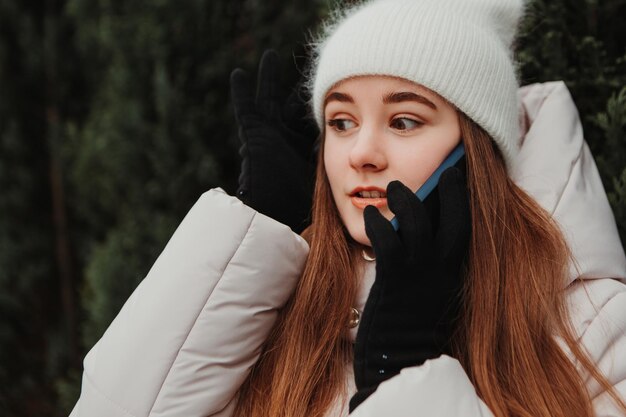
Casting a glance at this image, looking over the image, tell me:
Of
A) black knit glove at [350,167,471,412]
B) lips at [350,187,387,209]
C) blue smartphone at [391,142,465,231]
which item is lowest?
black knit glove at [350,167,471,412]

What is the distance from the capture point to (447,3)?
186 centimetres

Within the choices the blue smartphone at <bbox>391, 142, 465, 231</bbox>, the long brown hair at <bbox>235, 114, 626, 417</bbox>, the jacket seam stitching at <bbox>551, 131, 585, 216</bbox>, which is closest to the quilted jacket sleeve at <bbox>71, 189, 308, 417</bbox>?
the long brown hair at <bbox>235, 114, 626, 417</bbox>

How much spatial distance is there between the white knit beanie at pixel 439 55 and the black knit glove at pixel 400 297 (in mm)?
311

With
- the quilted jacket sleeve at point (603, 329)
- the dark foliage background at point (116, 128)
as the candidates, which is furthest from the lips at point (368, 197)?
the dark foliage background at point (116, 128)

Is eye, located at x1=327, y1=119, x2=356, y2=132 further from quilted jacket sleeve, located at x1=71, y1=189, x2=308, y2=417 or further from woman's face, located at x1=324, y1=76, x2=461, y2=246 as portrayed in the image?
quilted jacket sleeve, located at x1=71, y1=189, x2=308, y2=417

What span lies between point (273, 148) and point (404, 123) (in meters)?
0.61

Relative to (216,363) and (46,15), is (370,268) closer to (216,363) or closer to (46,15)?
(216,363)

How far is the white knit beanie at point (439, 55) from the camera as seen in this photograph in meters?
1.72

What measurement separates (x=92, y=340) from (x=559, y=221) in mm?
2019

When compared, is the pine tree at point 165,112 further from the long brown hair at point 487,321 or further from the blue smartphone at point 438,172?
the blue smartphone at point 438,172

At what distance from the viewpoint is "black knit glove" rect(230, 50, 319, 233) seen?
2.17 meters

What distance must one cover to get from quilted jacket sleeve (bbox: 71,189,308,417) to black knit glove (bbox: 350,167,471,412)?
0.30 metres

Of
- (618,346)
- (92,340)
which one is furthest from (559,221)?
(92,340)

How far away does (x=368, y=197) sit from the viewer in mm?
1769
